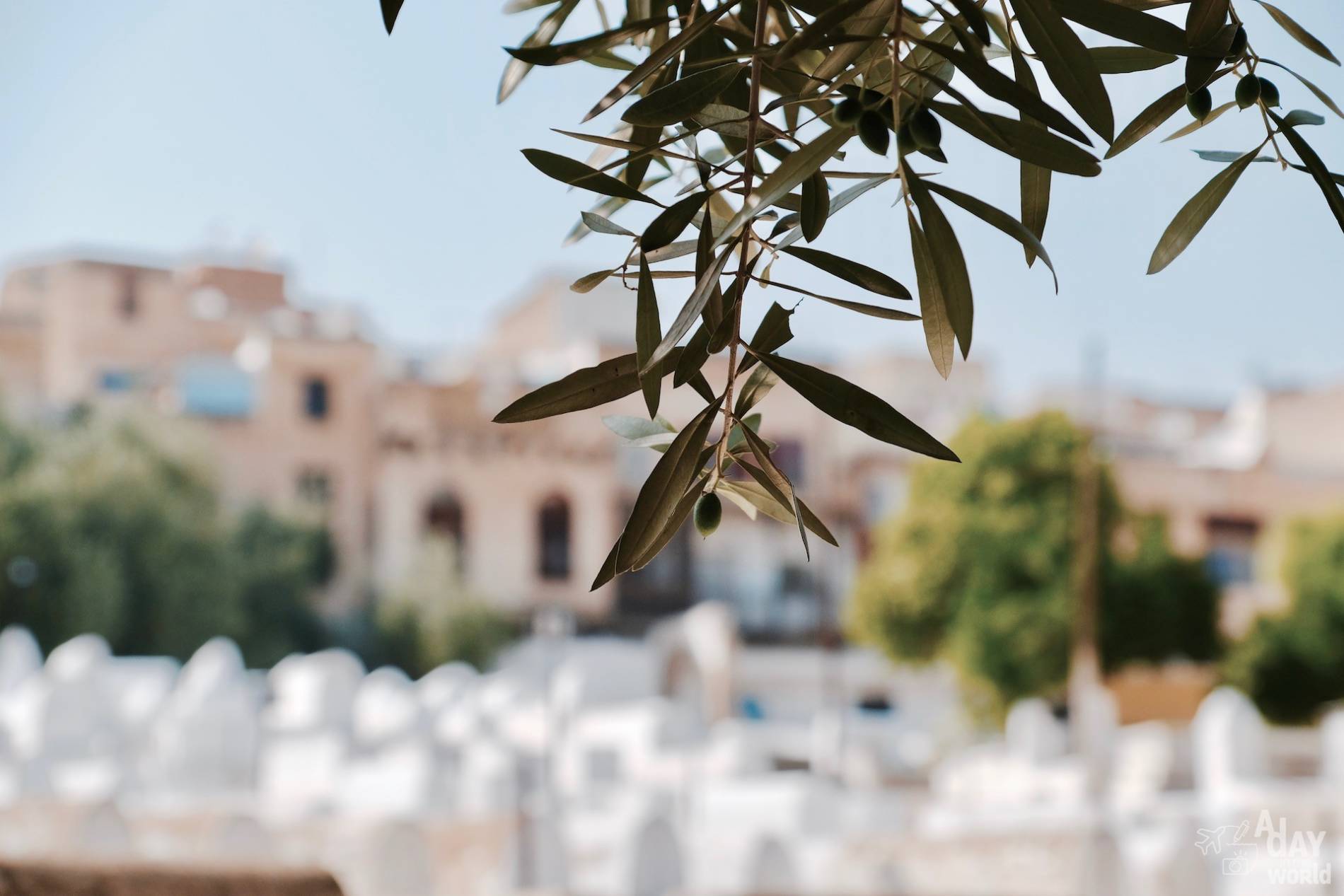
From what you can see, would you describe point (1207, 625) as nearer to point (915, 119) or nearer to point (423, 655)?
point (423, 655)

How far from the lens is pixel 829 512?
18828mm

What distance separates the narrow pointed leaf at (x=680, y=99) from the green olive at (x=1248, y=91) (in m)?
0.20

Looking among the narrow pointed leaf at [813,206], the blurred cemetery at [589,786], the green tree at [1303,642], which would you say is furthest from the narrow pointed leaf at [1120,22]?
the green tree at [1303,642]

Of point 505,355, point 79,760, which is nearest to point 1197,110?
point 79,760

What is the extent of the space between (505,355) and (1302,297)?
1516 centimetres

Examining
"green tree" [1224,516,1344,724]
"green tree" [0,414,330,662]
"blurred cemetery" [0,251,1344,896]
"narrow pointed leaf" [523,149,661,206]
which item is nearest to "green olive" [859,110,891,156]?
"narrow pointed leaf" [523,149,661,206]

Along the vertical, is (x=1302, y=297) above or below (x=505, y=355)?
below

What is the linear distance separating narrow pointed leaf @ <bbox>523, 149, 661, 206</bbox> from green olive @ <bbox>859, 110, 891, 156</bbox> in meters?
0.10

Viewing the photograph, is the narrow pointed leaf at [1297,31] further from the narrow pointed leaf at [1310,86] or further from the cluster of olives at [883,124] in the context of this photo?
the cluster of olives at [883,124]

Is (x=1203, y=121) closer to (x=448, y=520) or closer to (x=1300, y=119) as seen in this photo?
(x=1300, y=119)

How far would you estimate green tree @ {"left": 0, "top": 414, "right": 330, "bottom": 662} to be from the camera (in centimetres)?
1520

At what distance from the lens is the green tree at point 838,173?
46cm

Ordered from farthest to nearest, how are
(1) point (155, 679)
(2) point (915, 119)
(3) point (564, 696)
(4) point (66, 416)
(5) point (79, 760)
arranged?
1. (4) point (66, 416)
2. (3) point (564, 696)
3. (1) point (155, 679)
4. (5) point (79, 760)
5. (2) point (915, 119)

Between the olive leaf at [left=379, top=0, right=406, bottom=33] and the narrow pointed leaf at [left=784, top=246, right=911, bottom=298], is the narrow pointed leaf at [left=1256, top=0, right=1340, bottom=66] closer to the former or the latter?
the narrow pointed leaf at [left=784, top=246, right=911, bottom=298]
